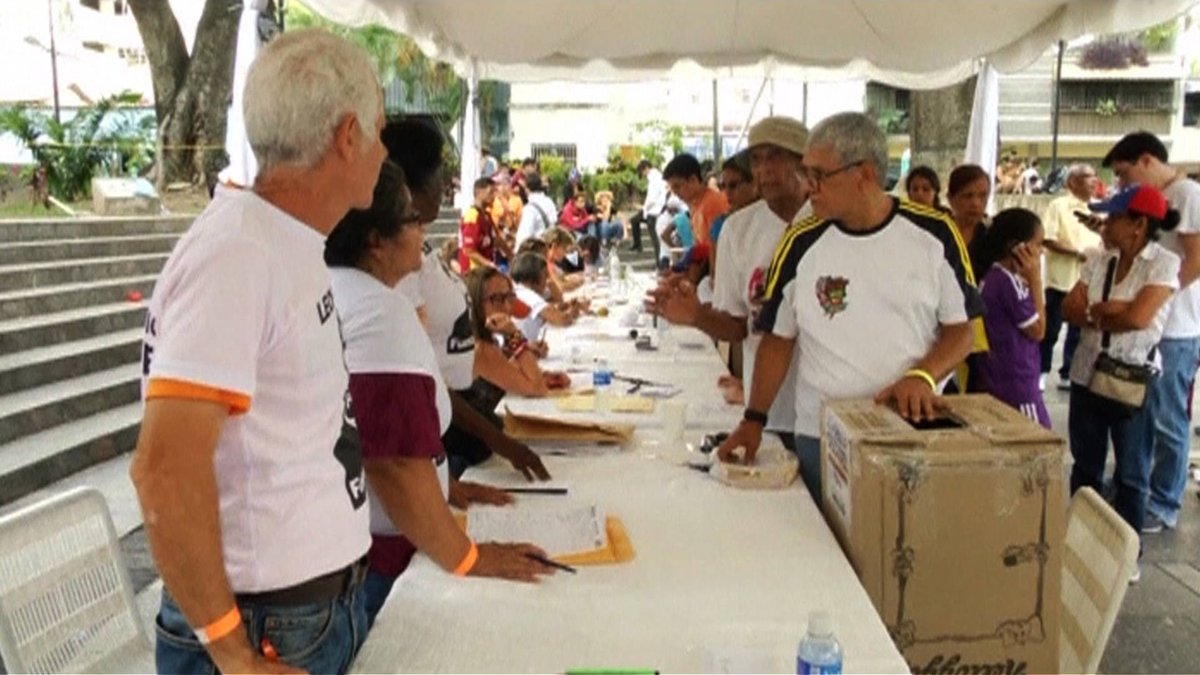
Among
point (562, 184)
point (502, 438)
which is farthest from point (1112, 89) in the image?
point (502, 438)

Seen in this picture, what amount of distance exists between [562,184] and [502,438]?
17918 mm

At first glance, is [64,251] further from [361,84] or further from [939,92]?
[361,84]

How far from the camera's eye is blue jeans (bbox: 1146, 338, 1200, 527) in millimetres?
3930

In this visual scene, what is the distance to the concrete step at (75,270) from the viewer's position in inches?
267

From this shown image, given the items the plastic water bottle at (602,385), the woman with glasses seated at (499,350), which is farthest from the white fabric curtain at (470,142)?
the plastic water bottle at (602,385)

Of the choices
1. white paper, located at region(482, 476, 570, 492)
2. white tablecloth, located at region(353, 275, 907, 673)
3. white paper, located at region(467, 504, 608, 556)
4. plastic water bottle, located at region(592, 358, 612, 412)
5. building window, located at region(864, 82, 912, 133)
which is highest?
building window, located at region(864, 82, 912, 133)

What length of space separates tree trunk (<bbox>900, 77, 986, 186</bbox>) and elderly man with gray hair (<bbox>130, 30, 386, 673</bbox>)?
6002mm

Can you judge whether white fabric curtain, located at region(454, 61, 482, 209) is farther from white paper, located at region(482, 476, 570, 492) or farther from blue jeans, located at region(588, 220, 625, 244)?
blue jeans, located at region(588, 220, 625, 244)

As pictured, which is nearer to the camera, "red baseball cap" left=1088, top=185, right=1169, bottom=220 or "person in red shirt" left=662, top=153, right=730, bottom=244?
"red baseball cap" left=1088, top=185, right=1169, bottom=220

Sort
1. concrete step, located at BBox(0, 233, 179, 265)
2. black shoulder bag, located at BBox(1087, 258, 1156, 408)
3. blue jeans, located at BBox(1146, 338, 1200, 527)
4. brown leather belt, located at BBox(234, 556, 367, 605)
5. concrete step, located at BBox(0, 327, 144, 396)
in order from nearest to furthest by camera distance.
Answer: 1. brown leather belt, located at BBox(234, 556, 367, 605)
2. black shoulder bag, located at BBox(1087, 258, 1156, 408)
3. blue jeans, located at BBox(1146, 338, 1200, 527)
4. concrete step, located at BBox(0, 327, 144, 396)
5. concrete step, located at BBox(0, 233, 179, 265)

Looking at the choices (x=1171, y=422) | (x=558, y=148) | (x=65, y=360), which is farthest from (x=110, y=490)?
(x=558, y=148)

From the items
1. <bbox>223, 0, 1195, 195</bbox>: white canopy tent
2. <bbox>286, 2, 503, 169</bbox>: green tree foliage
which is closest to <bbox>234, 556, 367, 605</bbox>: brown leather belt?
<bbox>223, 0, 1195, 195</bbox>: white canopy tent

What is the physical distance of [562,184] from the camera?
20.0 metres

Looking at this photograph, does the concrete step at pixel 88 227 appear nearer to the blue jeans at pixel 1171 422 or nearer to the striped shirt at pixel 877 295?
the striped shirt at pixel 877 295
